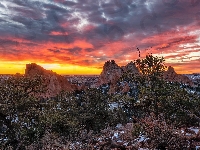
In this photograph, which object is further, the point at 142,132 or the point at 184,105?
the point at 184,105

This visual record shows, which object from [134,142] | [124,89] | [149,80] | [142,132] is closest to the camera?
[134,142]

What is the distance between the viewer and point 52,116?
3469cm

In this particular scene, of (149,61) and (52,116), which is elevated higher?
(149,61)

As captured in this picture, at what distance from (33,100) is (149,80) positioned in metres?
11.5

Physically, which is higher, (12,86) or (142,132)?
(12,86)

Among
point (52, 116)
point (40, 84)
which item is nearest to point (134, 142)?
A: point (40, 84)

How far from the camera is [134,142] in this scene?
42.1ft

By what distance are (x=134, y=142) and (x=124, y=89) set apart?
166 meters

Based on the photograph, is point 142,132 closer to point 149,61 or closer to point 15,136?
point 149,61

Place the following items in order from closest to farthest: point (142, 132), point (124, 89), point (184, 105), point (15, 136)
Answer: point (142, 132)
point (15, 136)
point (184, 105)
point (124, 89)

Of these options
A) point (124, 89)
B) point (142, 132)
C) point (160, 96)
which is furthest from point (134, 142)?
point (124, 89)

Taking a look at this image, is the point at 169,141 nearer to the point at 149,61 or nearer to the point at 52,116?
the point at 149,61

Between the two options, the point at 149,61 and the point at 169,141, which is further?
the point at 149,61

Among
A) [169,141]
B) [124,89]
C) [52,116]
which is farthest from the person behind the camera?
[124,89]
